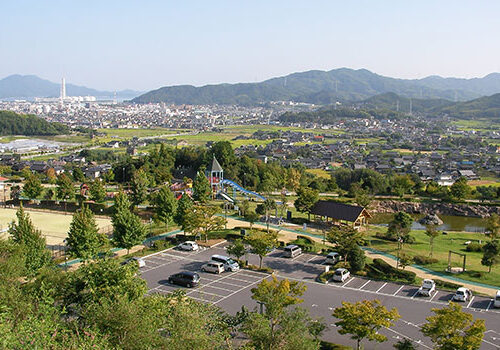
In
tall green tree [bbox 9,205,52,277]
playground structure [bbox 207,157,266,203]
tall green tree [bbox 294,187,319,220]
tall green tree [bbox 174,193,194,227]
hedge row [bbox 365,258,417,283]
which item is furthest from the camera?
playground structure [bbox 207,157,266,203]

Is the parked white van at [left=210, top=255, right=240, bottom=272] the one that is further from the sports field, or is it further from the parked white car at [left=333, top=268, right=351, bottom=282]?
the sports field

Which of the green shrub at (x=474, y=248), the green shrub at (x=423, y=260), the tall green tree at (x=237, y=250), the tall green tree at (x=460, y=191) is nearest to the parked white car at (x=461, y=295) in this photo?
the green shrub at (x=423, y=260)

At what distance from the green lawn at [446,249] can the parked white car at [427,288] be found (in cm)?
235

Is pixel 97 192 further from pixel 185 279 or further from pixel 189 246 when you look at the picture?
pixel 185 279

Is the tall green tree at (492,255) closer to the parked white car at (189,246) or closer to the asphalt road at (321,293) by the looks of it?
the asphalt road at (321,293)

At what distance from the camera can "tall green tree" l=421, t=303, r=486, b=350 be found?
9703 mm

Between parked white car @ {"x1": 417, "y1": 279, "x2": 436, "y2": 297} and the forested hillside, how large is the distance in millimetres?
84720

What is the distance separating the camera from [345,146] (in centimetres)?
7675

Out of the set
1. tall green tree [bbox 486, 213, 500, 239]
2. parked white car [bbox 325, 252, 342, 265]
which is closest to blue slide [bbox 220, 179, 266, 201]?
parked white car [bbox 325, 252, 342, 265]

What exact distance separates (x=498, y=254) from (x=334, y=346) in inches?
388

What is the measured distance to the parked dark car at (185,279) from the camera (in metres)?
15.9

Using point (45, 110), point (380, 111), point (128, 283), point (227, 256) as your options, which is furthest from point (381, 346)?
point (45, 110)

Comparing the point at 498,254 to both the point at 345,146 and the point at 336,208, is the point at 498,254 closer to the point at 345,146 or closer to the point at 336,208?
the point at 336,208

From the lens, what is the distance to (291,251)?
19.4 meters
